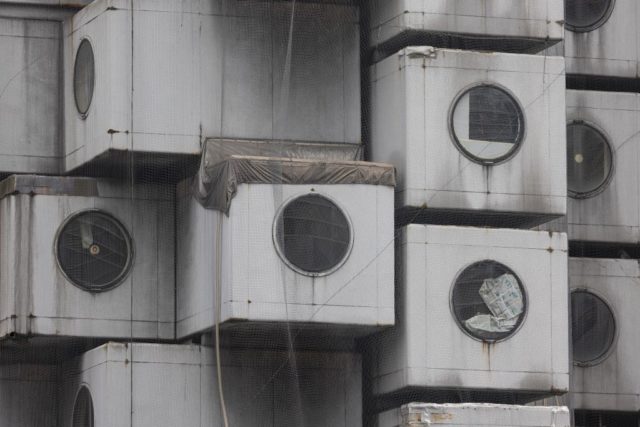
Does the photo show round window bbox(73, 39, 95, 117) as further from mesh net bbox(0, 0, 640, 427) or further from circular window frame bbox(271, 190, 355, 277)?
circular window frame bbox(271, 190, 355, 277)

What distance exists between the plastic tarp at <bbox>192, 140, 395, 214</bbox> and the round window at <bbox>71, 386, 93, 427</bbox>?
171 inches

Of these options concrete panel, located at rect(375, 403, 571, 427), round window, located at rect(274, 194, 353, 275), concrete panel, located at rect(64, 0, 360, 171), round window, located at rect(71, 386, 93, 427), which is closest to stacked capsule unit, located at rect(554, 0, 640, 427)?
concrete panel, located at rect(375, 403, 571, 427)

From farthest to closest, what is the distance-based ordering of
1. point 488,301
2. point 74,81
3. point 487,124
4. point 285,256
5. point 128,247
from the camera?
point 74,81, point 128,247, point 487,124, point 488,301, point 285,256

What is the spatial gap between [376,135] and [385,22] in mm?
2203

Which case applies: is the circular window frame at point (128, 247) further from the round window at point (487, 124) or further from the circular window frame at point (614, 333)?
the circular window frame at point (614, 333)

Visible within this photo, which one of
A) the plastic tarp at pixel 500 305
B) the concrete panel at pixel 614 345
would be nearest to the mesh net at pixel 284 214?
the plastic tarp at pixel 500 305

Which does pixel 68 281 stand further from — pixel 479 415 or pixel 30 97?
pixel 479 415

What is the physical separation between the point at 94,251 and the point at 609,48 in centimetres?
1302

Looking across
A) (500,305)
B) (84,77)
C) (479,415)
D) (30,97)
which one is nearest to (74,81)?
(84,77)

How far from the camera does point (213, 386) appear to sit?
48344 mm

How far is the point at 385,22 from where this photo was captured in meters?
49.9

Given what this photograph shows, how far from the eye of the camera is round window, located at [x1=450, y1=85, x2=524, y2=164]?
48906 mm

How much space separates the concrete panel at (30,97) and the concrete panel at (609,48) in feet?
37.8

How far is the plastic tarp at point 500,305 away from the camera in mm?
48156
